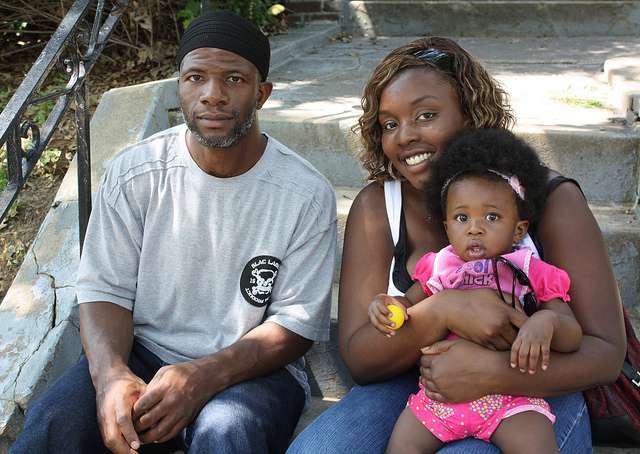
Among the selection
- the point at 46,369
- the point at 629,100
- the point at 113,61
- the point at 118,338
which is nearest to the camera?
the point at 118,338

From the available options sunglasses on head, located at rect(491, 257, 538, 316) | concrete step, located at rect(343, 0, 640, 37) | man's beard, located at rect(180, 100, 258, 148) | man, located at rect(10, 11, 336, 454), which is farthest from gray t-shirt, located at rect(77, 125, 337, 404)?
concrete step, located at rect(343, 0, 640, 37)

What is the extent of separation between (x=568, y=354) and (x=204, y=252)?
137 cm

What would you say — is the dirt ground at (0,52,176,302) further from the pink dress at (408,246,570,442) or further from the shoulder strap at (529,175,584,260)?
the shoulder strap at (529,175,584,260)

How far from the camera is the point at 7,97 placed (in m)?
4.78

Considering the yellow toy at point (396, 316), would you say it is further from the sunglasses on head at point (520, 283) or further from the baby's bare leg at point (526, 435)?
the baby's bare leg at point (526, 435)

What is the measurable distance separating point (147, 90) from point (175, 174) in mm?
1625

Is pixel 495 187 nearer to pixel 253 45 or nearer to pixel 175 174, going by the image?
pixel 253 45

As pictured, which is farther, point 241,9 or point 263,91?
point 241,9

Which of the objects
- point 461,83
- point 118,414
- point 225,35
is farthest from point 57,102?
point 461,83

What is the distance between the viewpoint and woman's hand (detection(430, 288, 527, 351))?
5.92ft

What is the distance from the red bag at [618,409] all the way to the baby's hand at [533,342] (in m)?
0.41

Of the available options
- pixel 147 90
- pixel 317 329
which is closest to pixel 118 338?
pixel 317 329

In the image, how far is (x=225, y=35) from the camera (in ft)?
7.20

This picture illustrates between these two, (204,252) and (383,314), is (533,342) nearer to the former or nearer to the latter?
(383,314)
